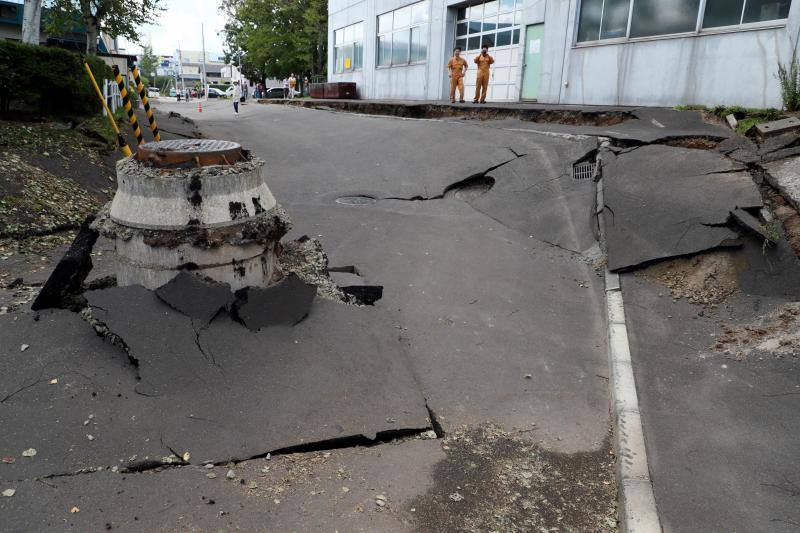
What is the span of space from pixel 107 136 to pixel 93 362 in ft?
30.9

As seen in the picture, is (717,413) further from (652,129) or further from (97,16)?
(97,16)

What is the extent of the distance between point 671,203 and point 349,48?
28654 millimetres

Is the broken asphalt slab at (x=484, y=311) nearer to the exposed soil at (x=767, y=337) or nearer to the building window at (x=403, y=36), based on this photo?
the exposed soil at (x=767, y=337)

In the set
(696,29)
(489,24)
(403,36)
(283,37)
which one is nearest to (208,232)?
(696,29)

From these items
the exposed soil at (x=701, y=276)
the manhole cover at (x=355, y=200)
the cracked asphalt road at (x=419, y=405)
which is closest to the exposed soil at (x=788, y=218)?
the cracked asphalt road at (x=419, y=405)

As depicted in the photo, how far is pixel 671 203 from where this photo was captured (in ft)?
22.1

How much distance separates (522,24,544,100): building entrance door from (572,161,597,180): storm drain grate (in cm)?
914

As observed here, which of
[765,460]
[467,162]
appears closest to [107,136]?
[467,162]

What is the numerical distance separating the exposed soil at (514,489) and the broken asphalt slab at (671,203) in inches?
136

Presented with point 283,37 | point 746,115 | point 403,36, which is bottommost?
point 746,115

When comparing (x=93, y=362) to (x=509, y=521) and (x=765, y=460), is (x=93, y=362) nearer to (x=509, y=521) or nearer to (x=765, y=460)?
(x=509, y=521)

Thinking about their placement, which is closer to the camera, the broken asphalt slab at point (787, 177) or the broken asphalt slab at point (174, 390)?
the broken asphalt slab at point (174, 390)

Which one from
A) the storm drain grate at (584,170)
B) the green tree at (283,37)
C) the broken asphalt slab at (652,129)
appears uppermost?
the green tree at (283,37)

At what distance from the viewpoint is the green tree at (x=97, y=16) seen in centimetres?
1893
